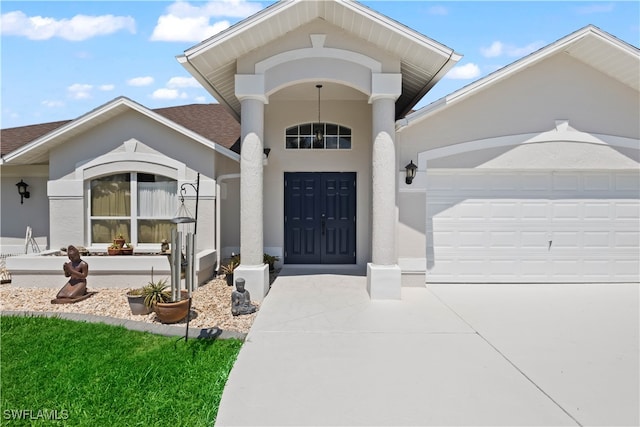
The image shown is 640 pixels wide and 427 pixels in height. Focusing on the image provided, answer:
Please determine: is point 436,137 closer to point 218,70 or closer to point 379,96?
point 379,96

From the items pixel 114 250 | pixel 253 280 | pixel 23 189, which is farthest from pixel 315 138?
pixel 23 189

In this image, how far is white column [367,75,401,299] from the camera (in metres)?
6.90

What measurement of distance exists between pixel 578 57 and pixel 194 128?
34.8 feet

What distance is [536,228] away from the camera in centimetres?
Answer: 813

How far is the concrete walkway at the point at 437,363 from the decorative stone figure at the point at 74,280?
3589 mm

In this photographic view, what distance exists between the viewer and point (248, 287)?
22.6 feet

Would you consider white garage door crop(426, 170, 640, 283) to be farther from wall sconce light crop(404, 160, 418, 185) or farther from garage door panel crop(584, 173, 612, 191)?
wall sconce light crop(404, 160, 418, 185)

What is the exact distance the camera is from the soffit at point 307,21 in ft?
21.3

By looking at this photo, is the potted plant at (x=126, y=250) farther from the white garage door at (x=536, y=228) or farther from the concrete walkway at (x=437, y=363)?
the white garage door at (x=536, y=228)

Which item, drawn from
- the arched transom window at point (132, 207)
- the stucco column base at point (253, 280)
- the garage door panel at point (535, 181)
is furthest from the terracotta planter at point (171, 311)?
the garage door panel at point (535, 181)

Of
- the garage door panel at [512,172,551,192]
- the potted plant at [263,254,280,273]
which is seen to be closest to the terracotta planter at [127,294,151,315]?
the potted plant at [263,254,280,273]

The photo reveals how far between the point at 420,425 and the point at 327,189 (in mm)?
6987

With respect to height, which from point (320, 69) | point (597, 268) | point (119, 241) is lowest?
point (597, 268)

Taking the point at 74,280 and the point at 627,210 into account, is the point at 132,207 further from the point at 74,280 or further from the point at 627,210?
the point at 627,210
